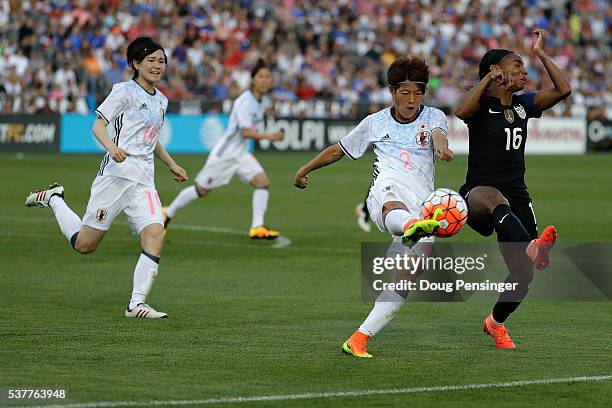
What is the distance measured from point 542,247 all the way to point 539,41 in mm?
1633

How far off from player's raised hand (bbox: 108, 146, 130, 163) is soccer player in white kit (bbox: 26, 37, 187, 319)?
55cm

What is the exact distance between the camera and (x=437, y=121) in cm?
885

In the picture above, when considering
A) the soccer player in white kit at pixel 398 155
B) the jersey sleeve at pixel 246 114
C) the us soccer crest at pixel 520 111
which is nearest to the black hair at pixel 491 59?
the us soccer crest at pixel 520 111

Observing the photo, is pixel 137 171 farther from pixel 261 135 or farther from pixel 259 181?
pixel 259 181

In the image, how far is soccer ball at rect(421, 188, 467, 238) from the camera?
826 cm

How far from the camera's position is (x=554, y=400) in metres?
7.25

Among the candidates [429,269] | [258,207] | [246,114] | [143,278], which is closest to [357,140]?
[143,278]

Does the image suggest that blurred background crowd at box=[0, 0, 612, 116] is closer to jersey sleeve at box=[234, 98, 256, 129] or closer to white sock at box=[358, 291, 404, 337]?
jersey sleeve at box=[234, 98, 256, 129]

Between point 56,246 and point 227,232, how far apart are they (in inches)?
116

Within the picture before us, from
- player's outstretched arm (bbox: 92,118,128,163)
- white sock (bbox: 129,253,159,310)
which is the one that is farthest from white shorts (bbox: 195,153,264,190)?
player's outstretched arm (bbox: 92,118,128,163)

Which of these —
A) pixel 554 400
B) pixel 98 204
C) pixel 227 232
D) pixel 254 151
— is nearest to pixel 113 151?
pixel 98 204

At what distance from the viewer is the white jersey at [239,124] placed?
1717cm

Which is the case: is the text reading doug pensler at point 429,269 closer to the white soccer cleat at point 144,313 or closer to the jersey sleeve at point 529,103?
the jersey sleeve at point 529,103

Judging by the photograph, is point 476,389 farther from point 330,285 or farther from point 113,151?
point 330,285
